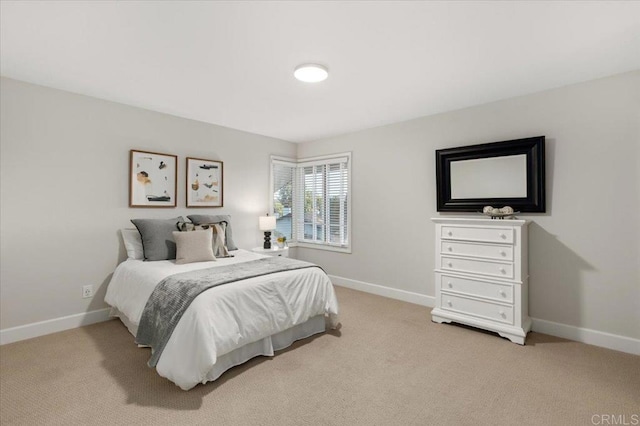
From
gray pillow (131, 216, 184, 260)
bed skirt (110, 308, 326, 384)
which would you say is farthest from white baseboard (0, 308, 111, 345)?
gray pillow (131, 216, 184, 260)

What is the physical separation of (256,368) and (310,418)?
27.8 inches

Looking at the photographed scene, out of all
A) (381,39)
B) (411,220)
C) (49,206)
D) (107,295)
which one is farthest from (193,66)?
(411,220)

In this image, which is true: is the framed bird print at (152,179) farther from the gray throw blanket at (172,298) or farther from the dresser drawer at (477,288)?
the dresser drawer at (477,288)

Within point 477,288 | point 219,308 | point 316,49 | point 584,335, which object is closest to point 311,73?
point 316,49

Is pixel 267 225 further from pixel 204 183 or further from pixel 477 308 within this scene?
pixel 477 308

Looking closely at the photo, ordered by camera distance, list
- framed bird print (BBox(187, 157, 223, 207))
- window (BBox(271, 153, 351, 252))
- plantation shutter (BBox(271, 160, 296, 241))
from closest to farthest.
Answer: framed bird print (BBox(187, 157, 223, 207)), window (BBox(271, 153, 351, 252)), plantation shutter (BBox(271, 160, 296, 241))

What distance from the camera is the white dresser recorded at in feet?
9.40

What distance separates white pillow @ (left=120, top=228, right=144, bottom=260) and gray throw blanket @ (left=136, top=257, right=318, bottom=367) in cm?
111

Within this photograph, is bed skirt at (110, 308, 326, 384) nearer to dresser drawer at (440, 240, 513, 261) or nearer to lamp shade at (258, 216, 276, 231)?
dresser drawer at (440, 240, 513, 261)

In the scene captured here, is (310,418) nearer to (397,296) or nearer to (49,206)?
(397,296)

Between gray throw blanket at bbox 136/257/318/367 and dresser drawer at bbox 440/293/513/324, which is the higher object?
gray throw blanket at bbox 136/257/318/367

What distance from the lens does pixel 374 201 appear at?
4441 mm

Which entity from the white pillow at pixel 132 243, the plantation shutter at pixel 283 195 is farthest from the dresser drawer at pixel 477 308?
the white pillow at pixel 132 243

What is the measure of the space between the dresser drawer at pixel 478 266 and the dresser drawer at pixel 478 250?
6 centimetres
